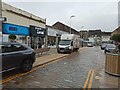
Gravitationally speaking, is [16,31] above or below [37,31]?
below

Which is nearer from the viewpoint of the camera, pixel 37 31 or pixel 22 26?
pixel 22 26

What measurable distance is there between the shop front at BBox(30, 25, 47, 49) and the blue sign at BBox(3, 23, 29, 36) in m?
1.34

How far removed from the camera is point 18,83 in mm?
6973

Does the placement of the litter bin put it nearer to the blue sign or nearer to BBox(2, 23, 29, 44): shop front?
BBox(2, 23, 29, 44): shop front

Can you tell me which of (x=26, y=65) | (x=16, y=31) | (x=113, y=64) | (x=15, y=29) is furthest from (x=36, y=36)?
(x=113, y=64)

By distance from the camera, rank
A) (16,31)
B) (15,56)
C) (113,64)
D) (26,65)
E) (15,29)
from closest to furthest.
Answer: (15,56) < (113,64) < (26,65) < (15,29) < (16,31)

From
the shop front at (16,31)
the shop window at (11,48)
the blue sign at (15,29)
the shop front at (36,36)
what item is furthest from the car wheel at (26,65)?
the shop front at (36,36)

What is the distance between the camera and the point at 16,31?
19.1 m

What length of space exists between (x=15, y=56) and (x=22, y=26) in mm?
12651

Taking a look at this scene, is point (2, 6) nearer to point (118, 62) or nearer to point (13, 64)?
point (13, 64)

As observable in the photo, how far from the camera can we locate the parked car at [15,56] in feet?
25.1

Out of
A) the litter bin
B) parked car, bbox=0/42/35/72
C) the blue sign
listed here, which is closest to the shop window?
parked car, bbox=0/42/35/72

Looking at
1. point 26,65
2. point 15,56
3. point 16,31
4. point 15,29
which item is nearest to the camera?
point 15,56

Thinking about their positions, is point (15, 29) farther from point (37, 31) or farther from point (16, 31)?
point (37, 31)
